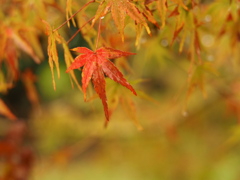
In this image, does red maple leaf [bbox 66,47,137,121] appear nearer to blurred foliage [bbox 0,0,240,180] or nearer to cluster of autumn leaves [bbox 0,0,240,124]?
cluster of autumn leaves [bbox 0,0,240,124]

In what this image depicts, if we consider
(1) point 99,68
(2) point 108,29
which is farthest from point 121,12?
(2) point 108,29

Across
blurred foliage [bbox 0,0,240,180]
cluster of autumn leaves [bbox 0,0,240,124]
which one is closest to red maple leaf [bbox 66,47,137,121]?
cluster of autumn leaves [bbox 0,0,240,124]

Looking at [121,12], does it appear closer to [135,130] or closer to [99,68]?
[99,68]

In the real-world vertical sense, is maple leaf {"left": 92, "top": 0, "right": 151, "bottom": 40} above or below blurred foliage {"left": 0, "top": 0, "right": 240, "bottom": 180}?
above

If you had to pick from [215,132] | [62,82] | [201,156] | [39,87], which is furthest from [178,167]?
[39,87]

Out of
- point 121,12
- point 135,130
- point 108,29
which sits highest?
point 121,12

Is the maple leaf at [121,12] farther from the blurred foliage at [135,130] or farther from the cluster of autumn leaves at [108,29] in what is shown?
the blurred foliage at [135,130]

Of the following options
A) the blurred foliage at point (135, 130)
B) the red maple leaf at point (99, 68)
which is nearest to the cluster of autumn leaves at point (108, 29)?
the red maple leaf at point (99, 68)
